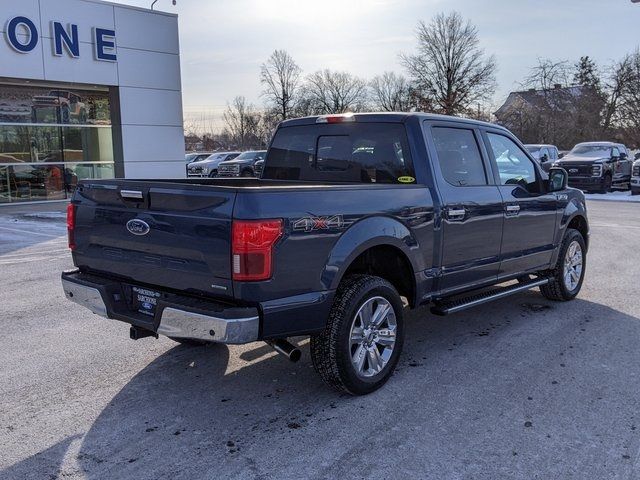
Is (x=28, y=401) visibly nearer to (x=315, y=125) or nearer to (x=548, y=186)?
(x=315, y=125)

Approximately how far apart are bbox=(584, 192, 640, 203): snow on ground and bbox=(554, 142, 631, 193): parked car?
11.0 inches

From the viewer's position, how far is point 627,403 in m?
3.91

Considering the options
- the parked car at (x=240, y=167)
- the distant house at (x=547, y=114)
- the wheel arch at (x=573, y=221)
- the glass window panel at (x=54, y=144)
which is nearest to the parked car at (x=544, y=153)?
the parked car at (x=240, y=167)

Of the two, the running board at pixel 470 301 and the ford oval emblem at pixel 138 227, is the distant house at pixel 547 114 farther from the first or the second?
the ford oval emblem at pixel 138 227

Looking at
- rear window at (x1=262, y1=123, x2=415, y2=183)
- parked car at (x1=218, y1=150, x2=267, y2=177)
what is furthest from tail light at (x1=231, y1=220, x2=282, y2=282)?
parked car at (x1=218, y1=150, x2=267, y2=177)

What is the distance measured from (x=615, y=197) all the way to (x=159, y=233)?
21.7m

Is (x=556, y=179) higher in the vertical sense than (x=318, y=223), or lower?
higher

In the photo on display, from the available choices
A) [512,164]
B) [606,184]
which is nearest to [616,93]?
[606,184]

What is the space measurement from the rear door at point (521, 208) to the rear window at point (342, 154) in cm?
117

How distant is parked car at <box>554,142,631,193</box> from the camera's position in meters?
22.7

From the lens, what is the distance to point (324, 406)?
394cm

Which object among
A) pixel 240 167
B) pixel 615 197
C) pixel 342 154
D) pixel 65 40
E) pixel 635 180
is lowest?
pixel 615 197

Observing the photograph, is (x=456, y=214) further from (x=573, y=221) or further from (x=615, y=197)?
(x=615, y=197)

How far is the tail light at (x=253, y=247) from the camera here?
10.9ft
